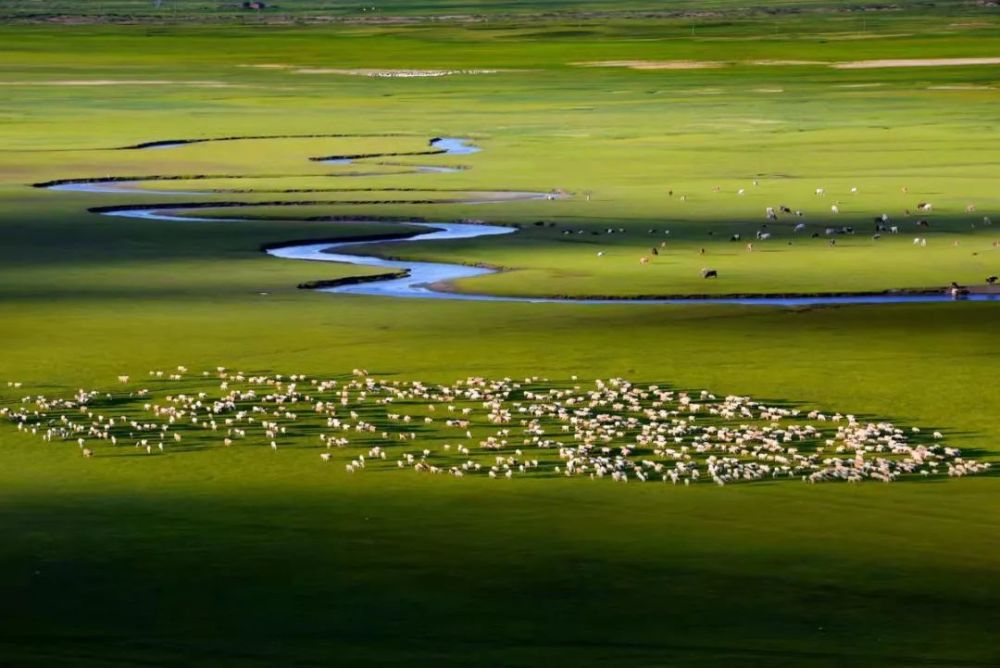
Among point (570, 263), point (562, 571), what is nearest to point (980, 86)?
point (570, 263)

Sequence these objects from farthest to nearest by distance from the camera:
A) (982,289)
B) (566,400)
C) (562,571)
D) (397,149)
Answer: (397,149) → (982,289) → (566,400) → (562,571)

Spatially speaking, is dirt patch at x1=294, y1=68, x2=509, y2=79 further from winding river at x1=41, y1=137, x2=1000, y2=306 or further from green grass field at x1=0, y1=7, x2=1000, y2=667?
winding river at x1=41, y1=137, x2=1000, y2=306

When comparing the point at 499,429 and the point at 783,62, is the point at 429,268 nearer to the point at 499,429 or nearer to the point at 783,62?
the point at 499,429

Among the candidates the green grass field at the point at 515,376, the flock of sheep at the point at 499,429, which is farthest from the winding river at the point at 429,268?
the flock of sheep at the point at 499,429

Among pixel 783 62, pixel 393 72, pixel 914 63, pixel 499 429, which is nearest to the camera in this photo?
pixel 499 429

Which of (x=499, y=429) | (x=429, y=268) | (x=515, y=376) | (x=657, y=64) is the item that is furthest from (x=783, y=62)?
(x=499, y=429)

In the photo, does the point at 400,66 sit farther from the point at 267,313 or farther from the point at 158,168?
the point at 267,313

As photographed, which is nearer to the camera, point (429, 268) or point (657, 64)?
point (429, 268)
